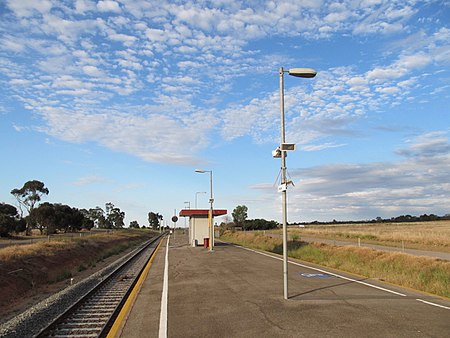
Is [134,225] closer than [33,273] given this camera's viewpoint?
No

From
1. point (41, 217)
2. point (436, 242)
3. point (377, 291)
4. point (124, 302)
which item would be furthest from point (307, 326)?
point (41, 217)

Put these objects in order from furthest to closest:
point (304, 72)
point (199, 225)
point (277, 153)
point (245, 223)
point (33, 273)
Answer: point (245, 223), point (199, 225), point (33, 273), point (277, 153), point (304, 72)

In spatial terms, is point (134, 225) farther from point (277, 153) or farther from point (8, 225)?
point (277, 153)

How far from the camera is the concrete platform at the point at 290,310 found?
751cm

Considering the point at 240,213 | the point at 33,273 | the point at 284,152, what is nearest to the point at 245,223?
the point at 240,213

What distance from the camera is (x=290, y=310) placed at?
30.1 feet

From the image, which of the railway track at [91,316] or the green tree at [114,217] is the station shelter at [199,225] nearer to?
the railway track at [91,316]

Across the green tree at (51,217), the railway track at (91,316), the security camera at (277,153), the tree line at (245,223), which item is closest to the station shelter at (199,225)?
the railway track at (91,316)

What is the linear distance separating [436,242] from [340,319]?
113 ft

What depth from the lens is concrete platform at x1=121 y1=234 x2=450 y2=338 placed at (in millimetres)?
7508

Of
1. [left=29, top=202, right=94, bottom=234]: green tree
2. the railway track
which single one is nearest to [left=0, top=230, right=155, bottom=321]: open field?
the railway track

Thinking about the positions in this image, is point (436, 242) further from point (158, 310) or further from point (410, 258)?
point (158, 310)

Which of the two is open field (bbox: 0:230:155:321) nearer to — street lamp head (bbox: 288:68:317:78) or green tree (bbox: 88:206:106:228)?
street lamp head (bbox: 288:68:317:78)

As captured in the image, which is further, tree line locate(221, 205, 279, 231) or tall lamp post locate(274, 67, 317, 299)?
tree line locate(221, 205, 279, 231)
